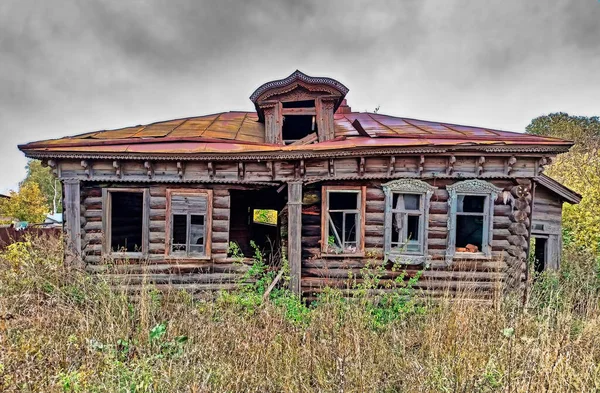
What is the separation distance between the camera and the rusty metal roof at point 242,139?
268 inches

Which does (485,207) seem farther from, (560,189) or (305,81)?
(305,81)

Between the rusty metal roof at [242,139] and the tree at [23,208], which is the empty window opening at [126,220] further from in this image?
the tree at [23,208]

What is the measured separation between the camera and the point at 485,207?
712 cm

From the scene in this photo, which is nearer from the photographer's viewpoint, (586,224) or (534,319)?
(534,319)

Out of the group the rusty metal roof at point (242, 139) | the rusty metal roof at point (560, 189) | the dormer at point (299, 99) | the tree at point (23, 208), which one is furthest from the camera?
the tree at point (23, 208)

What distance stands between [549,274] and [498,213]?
7.40ft

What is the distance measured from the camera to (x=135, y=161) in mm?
7070

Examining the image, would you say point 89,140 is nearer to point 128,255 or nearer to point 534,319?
point 128,255

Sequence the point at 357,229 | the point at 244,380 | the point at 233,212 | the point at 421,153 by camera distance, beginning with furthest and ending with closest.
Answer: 1. the point at 233,212
2. the point at 357,229
3. the point at 421,153
4. the point at 244,380


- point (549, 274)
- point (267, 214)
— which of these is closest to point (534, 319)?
point (549, 274)

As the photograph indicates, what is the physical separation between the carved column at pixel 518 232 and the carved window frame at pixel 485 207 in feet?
1.47

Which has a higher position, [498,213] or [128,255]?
[498,213]

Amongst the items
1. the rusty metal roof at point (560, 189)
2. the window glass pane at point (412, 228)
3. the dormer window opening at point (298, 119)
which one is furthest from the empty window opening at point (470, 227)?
the dormer window opening at point (298, 119)

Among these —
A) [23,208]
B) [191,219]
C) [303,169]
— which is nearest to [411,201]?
[303,169]
